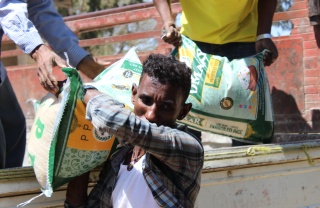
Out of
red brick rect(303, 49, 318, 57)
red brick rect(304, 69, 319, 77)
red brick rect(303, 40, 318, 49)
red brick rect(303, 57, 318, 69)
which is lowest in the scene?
red brick rect(304, 69, 319, 77)

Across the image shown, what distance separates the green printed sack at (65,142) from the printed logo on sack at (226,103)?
3.38 ft

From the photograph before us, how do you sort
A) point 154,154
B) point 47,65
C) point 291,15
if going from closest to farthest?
point 154,154 < point 47,65 < point 291,15

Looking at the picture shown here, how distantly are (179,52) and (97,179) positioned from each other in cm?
117

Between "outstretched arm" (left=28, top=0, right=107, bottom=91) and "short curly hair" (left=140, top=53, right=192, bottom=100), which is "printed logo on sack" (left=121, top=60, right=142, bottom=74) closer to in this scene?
"outstretched arm" (left=28, top=0, right=107, bottom=91)

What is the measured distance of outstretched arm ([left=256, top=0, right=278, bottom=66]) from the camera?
3.08m

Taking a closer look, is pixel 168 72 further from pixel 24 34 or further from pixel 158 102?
pixel 24 34

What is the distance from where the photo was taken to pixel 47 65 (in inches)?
81.6

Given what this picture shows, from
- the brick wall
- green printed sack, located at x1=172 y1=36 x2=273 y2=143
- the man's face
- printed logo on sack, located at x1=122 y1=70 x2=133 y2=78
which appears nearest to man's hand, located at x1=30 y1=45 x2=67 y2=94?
printed logo on sack, located at x1=122 y1=70 x2=133 y2=78

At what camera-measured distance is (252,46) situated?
3.32 meters

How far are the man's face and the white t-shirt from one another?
141mm

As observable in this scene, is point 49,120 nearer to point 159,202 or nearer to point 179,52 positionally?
point 159,202

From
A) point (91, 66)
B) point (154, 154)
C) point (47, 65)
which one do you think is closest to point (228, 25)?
point (91, 66)

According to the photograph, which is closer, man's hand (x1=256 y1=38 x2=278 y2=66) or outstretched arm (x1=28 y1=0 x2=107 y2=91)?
outstretched arm (x1=28 y1=0 x2=107 y2=91)

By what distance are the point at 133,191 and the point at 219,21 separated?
5.38 ft
